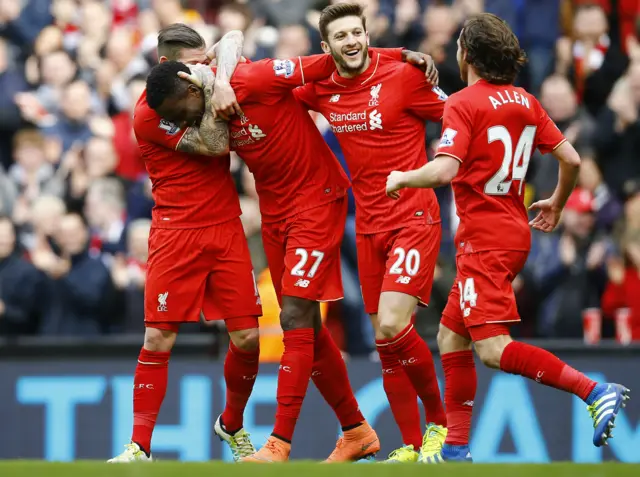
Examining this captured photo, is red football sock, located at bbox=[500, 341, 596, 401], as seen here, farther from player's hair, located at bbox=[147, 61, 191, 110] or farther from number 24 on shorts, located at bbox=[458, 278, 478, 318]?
player's hair, located at bbox=[147, 61, 191, 110]

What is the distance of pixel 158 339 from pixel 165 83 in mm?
1585

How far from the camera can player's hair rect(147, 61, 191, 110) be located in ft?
26.2

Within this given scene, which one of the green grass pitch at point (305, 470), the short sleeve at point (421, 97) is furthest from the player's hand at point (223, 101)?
the green grass pitch at point (305, 470)

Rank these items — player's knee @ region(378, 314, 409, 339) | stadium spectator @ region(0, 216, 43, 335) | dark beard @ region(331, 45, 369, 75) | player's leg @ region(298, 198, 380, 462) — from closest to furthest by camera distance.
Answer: player's knee @ region(378, 314, 409, 339) → dark beard @ region(331, 45, 369, 75) → player's leg @ region(298, 198, 380, 462) → stadium spectator @ region(0, 216, 43, 335)

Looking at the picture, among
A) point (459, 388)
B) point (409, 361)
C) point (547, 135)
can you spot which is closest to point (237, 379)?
point (409, 361)

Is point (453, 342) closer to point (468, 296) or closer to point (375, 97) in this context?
point (468, 296)

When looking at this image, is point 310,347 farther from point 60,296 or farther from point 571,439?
point 60,296

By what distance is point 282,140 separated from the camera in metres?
8.35

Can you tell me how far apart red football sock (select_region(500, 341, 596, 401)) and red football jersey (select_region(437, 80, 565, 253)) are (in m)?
0.60

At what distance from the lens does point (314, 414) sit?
11.3m

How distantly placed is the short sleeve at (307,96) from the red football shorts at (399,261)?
2.91 ft

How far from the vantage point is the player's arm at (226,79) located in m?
8.09

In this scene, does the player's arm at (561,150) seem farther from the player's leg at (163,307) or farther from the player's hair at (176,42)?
the player's hair at (176,42)

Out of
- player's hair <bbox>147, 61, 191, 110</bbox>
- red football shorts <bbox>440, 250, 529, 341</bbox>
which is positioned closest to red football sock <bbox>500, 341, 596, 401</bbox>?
red football shorts <bbox>440, 250, 529, 341</bbox>
